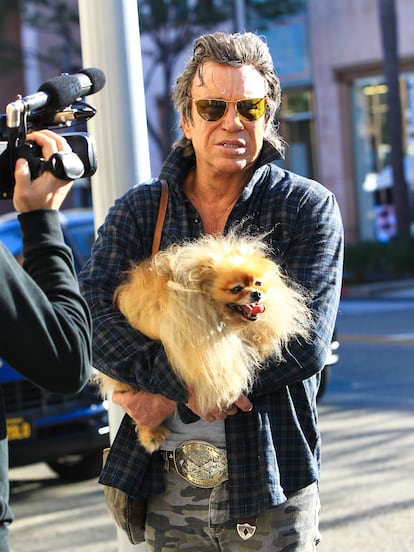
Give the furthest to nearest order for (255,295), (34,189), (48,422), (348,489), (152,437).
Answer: (48,422), (348,489), (152,437), (255,295), (34,189)

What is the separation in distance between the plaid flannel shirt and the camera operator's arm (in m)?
0.71

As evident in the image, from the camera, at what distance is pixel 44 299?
1.97 m

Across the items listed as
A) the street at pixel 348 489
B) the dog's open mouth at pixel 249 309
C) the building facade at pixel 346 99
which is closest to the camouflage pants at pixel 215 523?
the dog's open mouth at pixel 249 309

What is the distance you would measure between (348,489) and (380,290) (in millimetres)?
13679

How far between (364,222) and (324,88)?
12.4 feet

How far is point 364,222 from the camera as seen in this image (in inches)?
1086

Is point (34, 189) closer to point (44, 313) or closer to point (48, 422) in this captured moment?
point (44, 313)

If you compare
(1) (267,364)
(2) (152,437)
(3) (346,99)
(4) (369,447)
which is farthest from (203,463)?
(3) (346,99)

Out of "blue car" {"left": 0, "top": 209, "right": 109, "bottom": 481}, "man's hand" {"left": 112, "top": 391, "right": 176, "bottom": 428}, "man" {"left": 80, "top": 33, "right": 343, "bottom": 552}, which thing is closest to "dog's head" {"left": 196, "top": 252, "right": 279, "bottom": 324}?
"man" {"left": 80, "top": 33, "right": 343, "bottom": 552}

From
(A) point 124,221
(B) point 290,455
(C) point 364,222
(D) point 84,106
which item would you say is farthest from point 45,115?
(C) point 364,222

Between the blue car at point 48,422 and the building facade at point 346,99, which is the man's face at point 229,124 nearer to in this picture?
the blue car at point 48,422

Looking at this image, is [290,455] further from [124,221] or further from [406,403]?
[406,403]

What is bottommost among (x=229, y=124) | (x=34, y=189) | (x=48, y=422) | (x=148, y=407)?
(x=48, y=422)

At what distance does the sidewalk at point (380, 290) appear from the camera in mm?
19634
